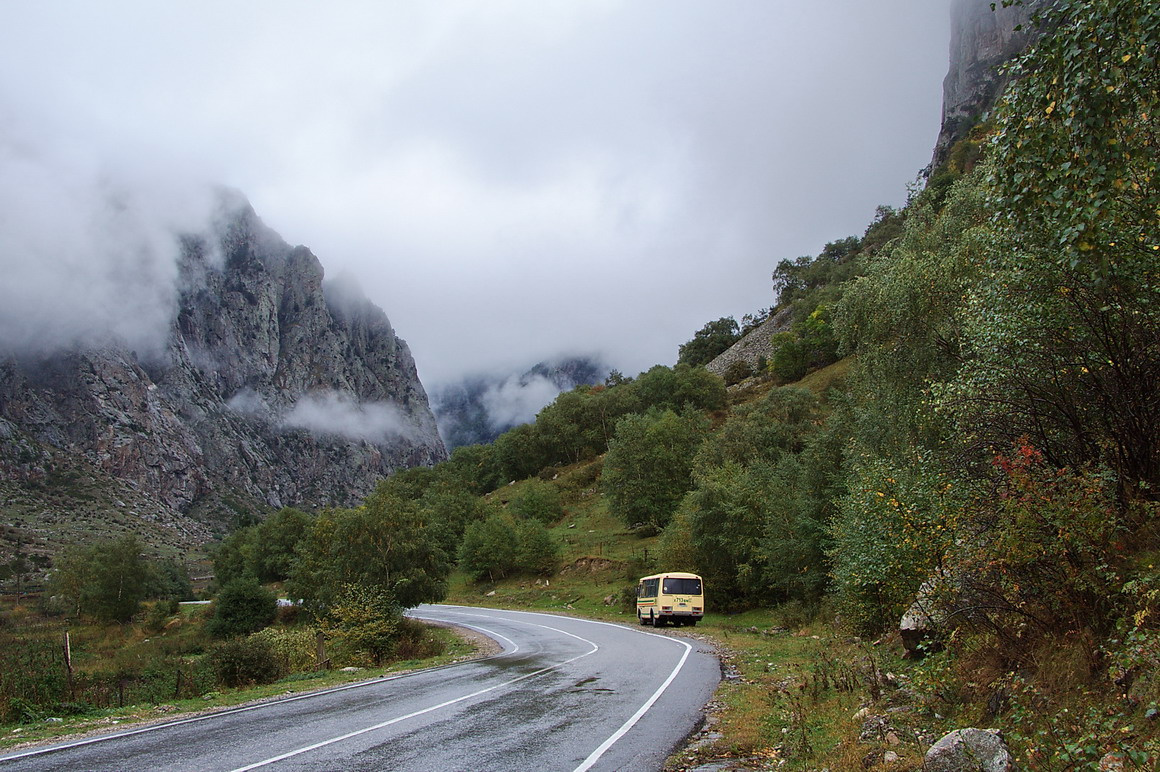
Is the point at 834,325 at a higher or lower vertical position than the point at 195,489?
lower

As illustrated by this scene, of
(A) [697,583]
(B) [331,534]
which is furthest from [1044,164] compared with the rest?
(B) [331,534]

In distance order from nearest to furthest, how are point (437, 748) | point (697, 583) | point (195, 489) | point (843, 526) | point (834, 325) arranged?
point (437, 748), point (843, 526), point (834, 325), point (697, 583), point (195, 489)

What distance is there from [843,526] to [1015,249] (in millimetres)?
10753

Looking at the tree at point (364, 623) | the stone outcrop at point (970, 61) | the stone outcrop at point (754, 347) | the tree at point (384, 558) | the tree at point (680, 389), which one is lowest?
the tree at point (364, 623)

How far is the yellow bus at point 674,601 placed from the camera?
105 ft

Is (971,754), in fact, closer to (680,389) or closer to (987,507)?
(987,507)

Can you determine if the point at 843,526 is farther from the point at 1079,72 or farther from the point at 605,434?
the point at 605,434

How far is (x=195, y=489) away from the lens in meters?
161

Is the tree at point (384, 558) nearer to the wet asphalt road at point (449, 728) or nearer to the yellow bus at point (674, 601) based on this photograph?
the yellow bus at point (674, 601)

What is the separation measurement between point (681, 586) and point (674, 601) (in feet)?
3.08

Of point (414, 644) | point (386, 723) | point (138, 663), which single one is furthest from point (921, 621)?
point (138, 663)

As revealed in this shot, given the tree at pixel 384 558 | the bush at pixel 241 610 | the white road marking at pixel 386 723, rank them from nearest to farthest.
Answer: the white road marking at pixel 386 723 < the tree at pixel 384 558 < the bush at pixel 241 610

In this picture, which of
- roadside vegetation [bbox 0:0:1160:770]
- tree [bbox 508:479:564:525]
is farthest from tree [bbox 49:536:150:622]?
roadside vegetation [bbox 0:0:1160:770]

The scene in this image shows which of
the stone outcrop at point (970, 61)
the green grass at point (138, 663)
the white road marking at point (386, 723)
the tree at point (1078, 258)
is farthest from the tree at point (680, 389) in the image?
the tree at point (1078, 258)
